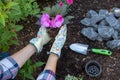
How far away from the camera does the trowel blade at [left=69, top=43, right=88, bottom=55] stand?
311 cm

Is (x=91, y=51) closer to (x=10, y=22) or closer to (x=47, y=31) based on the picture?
(x=47, y=31)

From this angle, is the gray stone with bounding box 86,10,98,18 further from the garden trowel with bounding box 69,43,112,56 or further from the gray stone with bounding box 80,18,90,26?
the garden trowel with bounding box 69,43,112,56

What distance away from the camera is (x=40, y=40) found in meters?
2.94

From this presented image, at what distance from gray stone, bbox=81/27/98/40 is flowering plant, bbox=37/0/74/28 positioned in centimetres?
19

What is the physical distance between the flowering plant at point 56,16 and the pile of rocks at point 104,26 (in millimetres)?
Result: 209

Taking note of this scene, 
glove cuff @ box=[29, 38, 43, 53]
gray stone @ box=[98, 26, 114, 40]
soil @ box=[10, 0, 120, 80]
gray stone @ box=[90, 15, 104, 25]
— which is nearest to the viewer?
glove cuff @ box=[29, 38, 43, 53]

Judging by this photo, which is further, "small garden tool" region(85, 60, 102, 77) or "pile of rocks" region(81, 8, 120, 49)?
"pile of rocks" region(81, 8, 120, 49)

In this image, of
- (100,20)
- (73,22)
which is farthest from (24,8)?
(100,20)

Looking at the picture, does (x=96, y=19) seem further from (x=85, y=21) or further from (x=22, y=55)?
(x=22, y=55)

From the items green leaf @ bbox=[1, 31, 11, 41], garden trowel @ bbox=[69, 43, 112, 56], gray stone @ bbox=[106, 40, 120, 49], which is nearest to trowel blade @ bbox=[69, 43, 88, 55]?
garden trowel @ bbox=[69, 43, 112, 56]

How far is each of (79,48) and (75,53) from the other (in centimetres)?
Result: 6

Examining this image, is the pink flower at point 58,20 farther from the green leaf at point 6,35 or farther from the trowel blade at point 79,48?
the green leaf at point 6,35

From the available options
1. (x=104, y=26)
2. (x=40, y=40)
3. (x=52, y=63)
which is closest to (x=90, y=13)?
(x=104, y=26)

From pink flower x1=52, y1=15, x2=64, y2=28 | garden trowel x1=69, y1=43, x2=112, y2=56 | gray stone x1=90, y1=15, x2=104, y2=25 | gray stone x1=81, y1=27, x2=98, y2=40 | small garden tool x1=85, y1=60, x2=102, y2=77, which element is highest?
pink flower x1=52, y1=15, x2=64, y2=28
